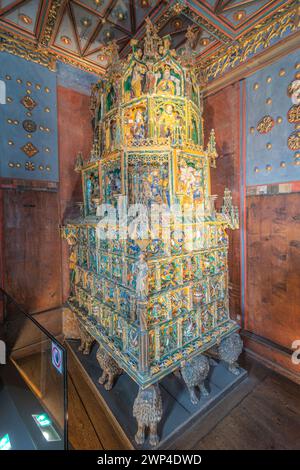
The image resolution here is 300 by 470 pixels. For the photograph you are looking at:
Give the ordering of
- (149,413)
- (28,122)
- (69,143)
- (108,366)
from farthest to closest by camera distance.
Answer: (69,143) < (28,122) < (108,366) < (149,413)

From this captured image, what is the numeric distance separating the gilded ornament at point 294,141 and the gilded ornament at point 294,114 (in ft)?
0.60

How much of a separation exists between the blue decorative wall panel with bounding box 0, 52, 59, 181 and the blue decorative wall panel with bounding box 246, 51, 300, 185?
3.89 metres

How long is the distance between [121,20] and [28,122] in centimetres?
250

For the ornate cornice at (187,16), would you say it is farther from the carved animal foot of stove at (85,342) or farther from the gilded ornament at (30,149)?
the carved animal foot of stove at (85,342)

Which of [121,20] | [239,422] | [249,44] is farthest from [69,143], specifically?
[239,422]

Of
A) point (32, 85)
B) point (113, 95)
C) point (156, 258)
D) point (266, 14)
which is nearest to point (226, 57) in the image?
point (266, 14)

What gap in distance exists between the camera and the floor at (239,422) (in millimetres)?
2479

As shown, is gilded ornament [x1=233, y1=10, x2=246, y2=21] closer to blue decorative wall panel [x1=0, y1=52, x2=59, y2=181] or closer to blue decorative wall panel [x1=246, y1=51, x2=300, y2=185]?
blue decorative wall panel [x1=246, y1=51, x2=300, y2=185]

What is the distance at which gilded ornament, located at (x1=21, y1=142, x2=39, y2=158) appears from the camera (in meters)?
4.05

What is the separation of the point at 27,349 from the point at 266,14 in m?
6.96

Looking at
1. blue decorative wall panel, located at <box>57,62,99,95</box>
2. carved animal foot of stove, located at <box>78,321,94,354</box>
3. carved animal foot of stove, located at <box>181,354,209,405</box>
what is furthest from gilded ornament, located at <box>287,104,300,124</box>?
carved animal foot of stove, located at <box>78,321,94,354</box>

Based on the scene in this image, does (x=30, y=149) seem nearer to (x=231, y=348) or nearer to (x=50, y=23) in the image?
(x=50, y=23)

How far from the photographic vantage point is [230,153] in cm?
427
